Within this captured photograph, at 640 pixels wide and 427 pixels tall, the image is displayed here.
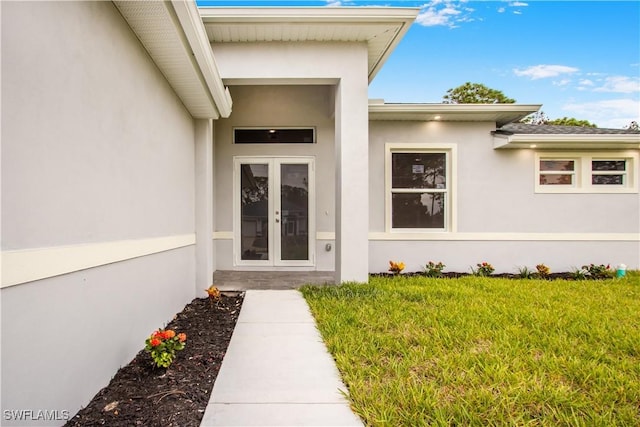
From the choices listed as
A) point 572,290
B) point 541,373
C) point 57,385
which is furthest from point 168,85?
point 572,290

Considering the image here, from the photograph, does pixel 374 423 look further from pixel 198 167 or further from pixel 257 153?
pixel 257 153

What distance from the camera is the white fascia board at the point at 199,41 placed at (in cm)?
256

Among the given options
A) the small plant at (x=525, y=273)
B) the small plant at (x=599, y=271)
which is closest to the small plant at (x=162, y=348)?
the small plant at (x=525, y=273)

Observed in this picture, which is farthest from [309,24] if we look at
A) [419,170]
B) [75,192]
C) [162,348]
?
[162,348]

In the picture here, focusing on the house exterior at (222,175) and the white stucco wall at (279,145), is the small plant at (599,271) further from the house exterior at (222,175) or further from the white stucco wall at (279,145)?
the white stucco wall at (279,145)

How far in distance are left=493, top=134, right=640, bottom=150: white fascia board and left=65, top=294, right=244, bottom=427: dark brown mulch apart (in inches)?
251

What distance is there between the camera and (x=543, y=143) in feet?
21.7

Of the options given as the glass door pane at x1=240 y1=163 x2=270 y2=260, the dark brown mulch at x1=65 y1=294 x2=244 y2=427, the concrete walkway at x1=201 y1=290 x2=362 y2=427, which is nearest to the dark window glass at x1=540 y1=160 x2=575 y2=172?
the glass door pane at x1=240 y1=163 x2=270 y2=260

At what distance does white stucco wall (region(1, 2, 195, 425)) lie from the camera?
4.90 ft

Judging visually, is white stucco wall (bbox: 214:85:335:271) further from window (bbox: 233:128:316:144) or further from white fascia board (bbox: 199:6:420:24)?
white fascia board (bbox: 199:6:420:24)

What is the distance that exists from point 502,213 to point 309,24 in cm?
535

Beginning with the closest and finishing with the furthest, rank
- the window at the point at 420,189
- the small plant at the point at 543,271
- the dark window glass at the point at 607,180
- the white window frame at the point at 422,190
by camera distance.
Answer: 1. the small plant at the point at 543,271
2. the white window frame at the point at 422,190
3. the window at the point at 420,189
4. the dark window glass at the point at 607,180

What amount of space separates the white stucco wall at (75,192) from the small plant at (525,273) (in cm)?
667

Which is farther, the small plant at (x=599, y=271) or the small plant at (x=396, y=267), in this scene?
the small plant at (x=599, y=271)
